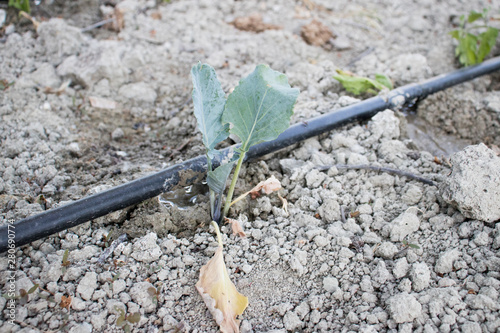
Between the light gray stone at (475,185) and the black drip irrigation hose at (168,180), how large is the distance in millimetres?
689

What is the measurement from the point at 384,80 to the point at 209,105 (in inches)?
58.2

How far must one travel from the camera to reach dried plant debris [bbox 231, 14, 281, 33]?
10.2 ft

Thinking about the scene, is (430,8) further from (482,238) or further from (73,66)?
(73,66)

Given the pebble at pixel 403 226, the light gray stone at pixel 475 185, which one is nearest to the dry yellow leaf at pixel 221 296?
the pebble at pixel 403 226

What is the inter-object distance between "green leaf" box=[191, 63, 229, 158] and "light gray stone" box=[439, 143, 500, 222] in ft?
3.23

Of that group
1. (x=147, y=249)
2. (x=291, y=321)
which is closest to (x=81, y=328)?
(x=147, y=249)

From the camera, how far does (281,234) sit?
1.59 m

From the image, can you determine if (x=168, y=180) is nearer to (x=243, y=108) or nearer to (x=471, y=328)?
(x=243, y=108)

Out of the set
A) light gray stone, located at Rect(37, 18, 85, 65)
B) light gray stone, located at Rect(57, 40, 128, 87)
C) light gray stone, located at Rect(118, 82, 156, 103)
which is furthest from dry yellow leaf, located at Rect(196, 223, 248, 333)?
light gray stone, located at Rect(37, 18, 85, 65)

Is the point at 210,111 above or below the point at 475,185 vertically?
above

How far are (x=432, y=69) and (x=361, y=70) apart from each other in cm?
58

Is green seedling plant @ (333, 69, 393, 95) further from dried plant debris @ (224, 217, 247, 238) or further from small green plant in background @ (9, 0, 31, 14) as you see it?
small green plant in background @ (9, 0, 31, 14)

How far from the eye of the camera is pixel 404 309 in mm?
1264

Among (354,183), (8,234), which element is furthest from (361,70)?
(8,234)
